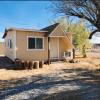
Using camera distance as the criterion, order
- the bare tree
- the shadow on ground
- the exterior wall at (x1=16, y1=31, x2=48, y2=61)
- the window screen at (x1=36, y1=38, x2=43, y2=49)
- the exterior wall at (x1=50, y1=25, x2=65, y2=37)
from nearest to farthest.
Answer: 1. the shadow on ground
2. the bare tree
3. the exterior wall at (x1=16, y1=31, x2=48, y2=61)
4. the window screen at (x1=36, y1=38, x2=43, y2=49)
5. the exterior wall at (x1=50, y1=25, x2=65, y2=37)

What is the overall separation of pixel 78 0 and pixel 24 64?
25.5 ft

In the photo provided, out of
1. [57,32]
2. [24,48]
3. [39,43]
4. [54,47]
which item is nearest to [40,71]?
[24,48]

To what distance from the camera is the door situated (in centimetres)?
2341

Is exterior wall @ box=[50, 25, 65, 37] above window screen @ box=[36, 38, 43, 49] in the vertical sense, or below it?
above

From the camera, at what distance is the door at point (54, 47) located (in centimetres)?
2341

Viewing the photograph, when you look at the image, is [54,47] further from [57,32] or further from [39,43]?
[39,43]

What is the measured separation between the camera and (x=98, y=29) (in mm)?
13016

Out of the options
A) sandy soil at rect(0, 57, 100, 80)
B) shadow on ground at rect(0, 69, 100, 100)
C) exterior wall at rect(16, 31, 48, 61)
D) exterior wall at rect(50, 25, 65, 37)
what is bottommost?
shadow on ground at rect(0, 69, 100, 100)

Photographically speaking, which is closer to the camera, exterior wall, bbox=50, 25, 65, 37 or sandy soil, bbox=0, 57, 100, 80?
sandy soil, bbox=0, 57, 100, 80

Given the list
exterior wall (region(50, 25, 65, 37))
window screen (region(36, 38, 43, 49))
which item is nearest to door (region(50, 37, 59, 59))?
exterior wall (region(50, 25, 65, 37))

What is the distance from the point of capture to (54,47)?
77.7ft

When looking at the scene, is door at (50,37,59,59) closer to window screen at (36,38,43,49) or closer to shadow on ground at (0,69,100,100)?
window screen at (36,38,43,49)

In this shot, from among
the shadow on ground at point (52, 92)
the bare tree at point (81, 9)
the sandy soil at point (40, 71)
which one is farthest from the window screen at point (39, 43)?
the shadow on ground at point (52, 92)

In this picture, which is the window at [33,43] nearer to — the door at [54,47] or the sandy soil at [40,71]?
the door at [54,47]
